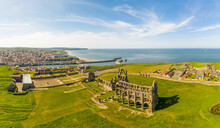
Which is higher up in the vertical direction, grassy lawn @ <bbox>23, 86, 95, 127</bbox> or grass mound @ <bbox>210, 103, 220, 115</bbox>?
grass mound @ <bbox>210, 103, 220, 115</bbox>

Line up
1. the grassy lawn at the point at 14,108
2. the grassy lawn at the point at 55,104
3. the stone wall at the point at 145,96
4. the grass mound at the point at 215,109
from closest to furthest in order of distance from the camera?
the grass mound at the point at 215,109, the grassy lawn at the point at 14,108, the grassy lawn at the point at 55,104, the stone wall at the point at 145,96

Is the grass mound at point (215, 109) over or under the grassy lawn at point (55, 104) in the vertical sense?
over

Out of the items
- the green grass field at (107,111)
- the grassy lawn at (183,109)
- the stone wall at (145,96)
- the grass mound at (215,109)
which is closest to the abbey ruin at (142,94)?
the stone wall at (145,96)

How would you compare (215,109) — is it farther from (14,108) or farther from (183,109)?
(14,108)

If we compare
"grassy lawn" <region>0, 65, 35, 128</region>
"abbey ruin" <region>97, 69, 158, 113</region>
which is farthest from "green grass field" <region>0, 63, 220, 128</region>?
"abbey ruin" <region>97, 69, 158, 113</region>

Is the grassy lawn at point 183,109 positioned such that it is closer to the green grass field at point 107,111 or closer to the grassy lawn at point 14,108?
the green grass field at point 107,111

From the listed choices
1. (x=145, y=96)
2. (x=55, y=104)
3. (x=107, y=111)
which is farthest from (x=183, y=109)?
(x=55, y=104)

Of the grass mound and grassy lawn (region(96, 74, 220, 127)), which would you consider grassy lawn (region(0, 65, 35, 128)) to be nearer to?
grassy lawn (region(96, 74, 220, 127))

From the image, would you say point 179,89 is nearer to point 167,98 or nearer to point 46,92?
point 167,98
